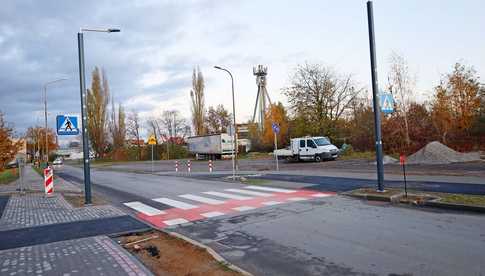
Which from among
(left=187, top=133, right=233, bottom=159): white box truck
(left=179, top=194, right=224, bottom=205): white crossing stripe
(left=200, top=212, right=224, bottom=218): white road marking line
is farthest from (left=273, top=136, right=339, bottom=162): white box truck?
(left=200, top=212, right=224, bottom=218): white road marking line

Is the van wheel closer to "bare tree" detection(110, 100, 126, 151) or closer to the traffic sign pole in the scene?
the traffic sign pole

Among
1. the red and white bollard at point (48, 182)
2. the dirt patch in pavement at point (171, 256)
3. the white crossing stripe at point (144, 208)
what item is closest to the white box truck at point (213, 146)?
the red and white bollard at point (48, 182)

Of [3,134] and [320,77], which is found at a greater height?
[320,77]

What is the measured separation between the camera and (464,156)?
21734mm

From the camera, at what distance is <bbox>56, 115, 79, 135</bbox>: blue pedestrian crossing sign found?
1330 cm

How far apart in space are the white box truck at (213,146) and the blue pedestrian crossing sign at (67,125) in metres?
34.1

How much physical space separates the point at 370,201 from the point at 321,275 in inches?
249

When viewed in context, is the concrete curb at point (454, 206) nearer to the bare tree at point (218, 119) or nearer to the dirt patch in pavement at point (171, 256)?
the dirt patch in pavement at point (171, 256)

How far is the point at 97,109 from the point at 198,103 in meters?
18.2

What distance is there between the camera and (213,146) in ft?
170

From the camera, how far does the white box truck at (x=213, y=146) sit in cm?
5047

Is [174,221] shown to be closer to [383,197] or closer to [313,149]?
[383,197]

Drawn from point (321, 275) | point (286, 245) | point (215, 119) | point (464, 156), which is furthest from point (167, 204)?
point (215, 119)

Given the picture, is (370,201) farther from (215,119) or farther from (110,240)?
(215,119)
